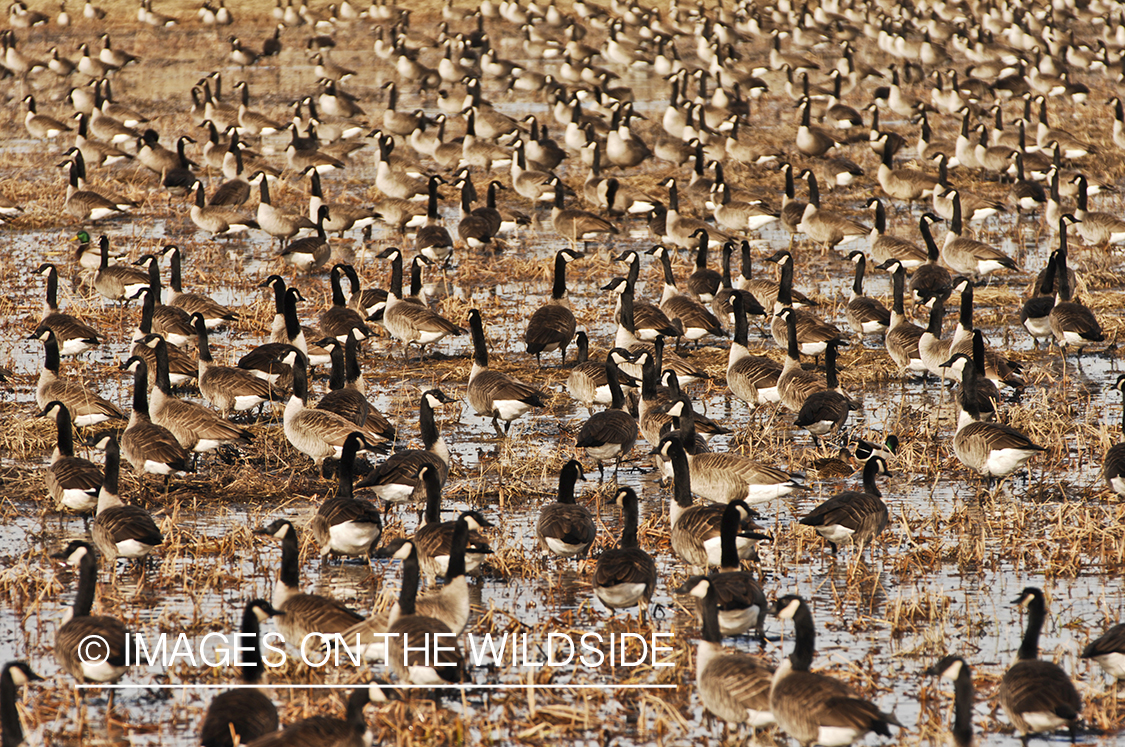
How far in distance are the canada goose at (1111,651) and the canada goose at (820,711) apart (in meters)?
1.51

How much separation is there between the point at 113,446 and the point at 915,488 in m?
6.84

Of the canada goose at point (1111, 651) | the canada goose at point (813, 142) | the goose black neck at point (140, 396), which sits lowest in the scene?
the canada goose at point (1111, 651)

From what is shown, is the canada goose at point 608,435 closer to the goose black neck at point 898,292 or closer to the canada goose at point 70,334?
the goose black neck at point 898,292

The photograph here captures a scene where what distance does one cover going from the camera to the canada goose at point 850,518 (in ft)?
33.5

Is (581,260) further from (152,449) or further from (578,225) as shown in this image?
(152,449)

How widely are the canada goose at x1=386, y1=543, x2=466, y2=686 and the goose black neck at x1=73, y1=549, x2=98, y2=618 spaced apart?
1901mm

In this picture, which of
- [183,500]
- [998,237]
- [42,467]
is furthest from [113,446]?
[998,237]

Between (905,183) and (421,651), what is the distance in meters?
19.5

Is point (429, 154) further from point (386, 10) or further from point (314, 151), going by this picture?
point (386, 10)

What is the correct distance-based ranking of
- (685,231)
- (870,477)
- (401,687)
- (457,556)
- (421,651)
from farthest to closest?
(685,231) < (870,477) < (457,556) < (401,687) < (421,651)

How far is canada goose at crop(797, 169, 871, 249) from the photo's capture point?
71.4 feet

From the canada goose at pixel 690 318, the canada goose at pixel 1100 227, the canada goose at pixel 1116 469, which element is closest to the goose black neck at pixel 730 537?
the canada goose at pixel 1116 469

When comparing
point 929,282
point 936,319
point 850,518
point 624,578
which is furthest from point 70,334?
point 929,282

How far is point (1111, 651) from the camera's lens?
7953 mm
